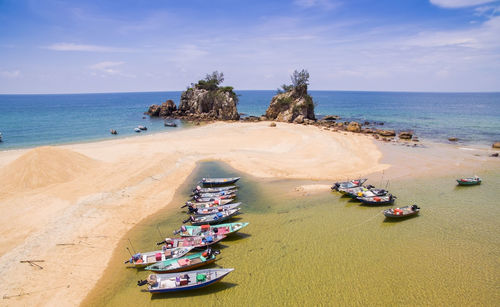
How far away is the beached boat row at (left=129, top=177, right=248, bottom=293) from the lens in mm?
20516

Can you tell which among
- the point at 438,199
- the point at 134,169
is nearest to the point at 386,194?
the point at 438,199

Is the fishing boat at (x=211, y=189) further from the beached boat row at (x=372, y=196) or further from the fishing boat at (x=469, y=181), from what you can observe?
the fishing boat at (x=469, y=181)

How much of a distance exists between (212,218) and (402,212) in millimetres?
22535

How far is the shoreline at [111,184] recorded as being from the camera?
2284 centimetres

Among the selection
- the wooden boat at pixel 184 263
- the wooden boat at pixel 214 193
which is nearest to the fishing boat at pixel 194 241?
the wooden boat at pixel 184 263

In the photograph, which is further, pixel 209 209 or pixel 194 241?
pixel 209 209

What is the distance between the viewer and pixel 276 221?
30.2 m

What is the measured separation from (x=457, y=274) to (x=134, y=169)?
147 feet

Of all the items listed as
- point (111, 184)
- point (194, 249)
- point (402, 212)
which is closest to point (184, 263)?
point (194, 249)

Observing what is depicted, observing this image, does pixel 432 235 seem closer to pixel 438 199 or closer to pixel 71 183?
pixel 438 199

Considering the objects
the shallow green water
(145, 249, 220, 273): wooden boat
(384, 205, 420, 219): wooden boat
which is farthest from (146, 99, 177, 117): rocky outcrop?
(384, 205, 420, 219): wooden boat

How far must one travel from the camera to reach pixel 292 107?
317 feet

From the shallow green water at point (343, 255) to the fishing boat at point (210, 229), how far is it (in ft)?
3.43

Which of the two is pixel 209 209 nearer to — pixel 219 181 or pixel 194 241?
pixel 194 241
